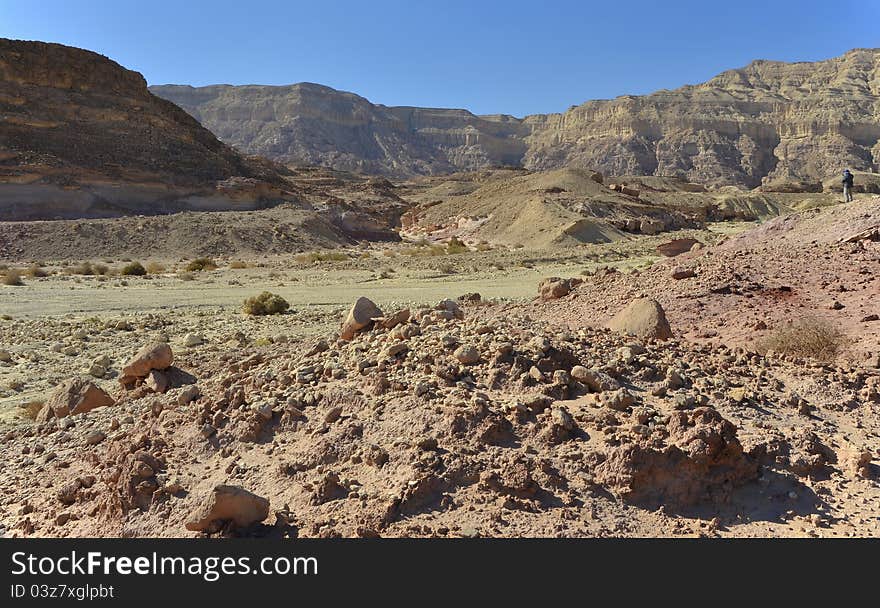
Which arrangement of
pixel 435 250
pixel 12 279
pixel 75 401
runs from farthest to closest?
pixel 435 250, pixel 12 279, pixel 75 401

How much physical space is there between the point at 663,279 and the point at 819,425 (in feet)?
12.7

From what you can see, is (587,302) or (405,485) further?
(587,302)

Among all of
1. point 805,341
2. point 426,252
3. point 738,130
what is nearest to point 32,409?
point 805,341

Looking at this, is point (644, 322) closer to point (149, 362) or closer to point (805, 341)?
point (805, 341)

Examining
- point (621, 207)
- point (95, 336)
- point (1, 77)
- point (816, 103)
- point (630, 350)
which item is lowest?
point (95, 336)

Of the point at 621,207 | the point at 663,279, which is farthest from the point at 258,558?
the point at 621,207

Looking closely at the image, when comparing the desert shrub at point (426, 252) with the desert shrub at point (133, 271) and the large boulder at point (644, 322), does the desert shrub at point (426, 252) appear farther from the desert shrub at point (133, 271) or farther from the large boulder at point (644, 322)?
the large boulder at point (644, 322)

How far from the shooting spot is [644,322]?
661 centimetres

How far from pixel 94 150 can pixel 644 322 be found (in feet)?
135

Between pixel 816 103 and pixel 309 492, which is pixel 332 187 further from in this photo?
pixel 816 103

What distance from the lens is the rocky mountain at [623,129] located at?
4158 inches

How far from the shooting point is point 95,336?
1190cm

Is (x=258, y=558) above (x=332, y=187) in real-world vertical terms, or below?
below

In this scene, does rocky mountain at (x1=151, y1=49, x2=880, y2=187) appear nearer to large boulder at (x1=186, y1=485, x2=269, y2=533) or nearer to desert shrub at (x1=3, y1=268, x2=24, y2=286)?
desert shrub at (x1=3, y1=268, x2=24, y2=286)
